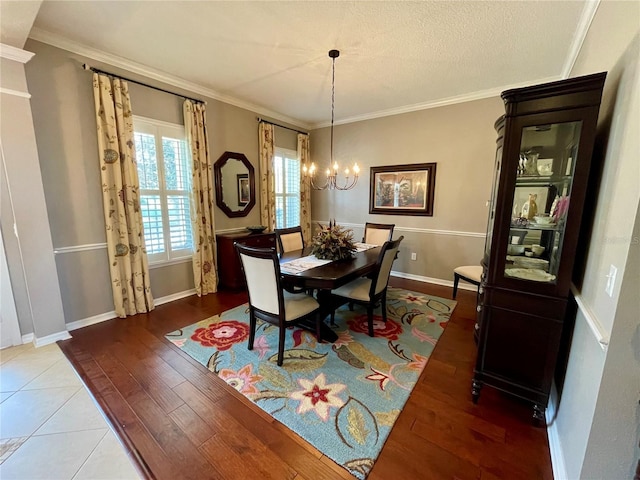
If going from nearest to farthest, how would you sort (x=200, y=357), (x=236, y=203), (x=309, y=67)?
(x=200, y=357), (x=309, y=67), (x=236, y=203)

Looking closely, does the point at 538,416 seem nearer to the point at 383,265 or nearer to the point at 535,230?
the point at 535,230

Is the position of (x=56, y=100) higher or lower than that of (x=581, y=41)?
lower

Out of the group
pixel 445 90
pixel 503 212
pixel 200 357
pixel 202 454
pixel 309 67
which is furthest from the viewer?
pixel 445 90

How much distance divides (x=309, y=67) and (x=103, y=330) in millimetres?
3668

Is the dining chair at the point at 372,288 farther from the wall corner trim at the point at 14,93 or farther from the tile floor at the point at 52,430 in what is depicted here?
the wall corner trim at the point at 14,93

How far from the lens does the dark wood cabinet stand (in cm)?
387

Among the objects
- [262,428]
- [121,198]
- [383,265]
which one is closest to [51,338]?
[121,198]

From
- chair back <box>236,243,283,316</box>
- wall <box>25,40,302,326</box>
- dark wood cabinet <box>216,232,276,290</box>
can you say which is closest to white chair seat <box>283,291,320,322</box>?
chair back <box>236,243,283,316</box>

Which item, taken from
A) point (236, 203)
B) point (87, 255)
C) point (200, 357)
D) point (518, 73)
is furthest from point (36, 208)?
point (518, 73)

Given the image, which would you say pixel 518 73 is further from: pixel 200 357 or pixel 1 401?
pixel 1 401

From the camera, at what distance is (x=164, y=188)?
3.41 metres

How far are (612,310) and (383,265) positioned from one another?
1.69 m

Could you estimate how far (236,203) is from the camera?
14.0 ft

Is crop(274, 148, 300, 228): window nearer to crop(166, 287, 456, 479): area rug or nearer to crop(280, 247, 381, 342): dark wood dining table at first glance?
crop(280, 247, 381, 342): dark wood dining table
